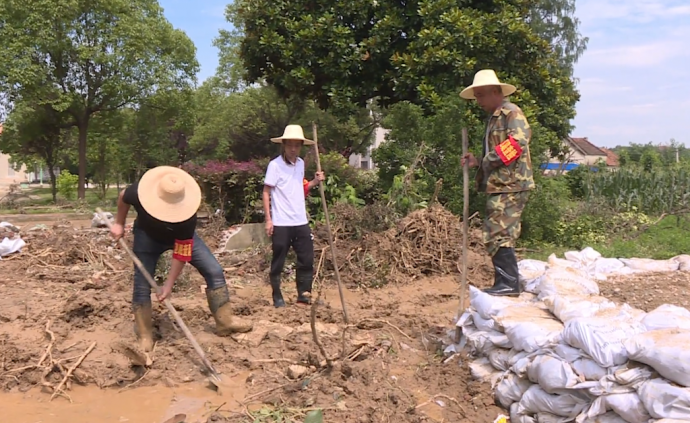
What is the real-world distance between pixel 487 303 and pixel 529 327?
453 mm

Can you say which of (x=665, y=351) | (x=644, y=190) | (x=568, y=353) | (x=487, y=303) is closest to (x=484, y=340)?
(x=487, y=303)

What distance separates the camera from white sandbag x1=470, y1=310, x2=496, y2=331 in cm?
366

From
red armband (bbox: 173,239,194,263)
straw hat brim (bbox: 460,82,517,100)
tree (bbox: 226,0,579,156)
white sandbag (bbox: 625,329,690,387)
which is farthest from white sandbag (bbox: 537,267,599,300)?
tree (bbox: 226,0,579,156)

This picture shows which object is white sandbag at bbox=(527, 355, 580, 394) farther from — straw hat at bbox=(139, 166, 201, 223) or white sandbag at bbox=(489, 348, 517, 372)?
straw hat at bbox=(139, 166, 201, 223)

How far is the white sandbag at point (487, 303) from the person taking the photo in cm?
370

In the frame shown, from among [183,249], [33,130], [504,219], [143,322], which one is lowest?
[143,322]

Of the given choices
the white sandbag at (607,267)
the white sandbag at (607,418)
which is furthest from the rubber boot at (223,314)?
the white sandbag at (607,267)

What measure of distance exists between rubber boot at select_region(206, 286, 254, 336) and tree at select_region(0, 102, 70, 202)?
54.2 feet

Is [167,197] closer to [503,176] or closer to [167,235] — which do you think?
[167,235]

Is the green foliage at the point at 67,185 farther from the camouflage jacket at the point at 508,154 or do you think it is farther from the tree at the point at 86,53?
the camouflage jacket at the point at 508,154

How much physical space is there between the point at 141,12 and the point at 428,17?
12.8 metres

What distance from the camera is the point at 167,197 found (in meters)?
3.76

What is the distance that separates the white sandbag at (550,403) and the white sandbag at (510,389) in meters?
0.07

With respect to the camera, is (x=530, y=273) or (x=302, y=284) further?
(x=302, y=284)
